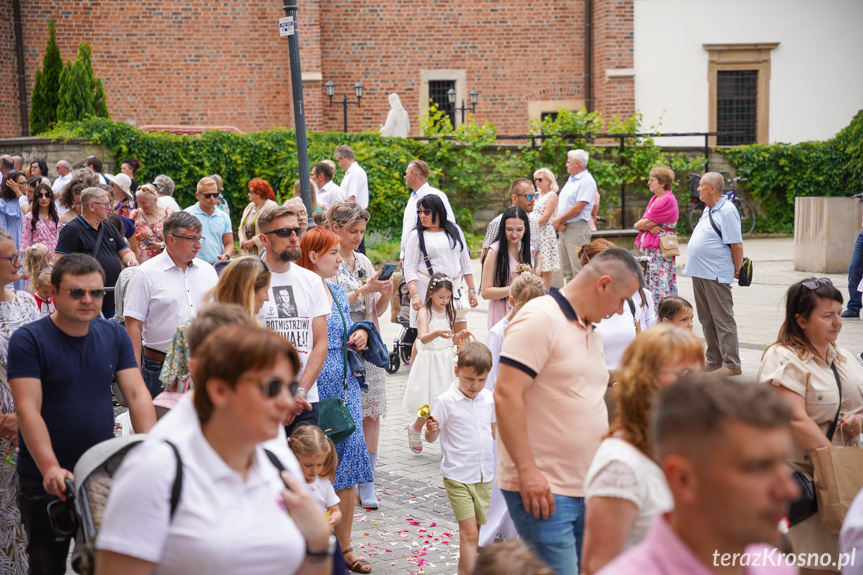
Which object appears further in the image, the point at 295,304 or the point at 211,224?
the point at 211,224

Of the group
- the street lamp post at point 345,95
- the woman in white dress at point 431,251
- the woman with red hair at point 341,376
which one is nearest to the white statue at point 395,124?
the street lamp post at point 345,95

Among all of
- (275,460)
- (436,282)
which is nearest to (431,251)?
(436,282)

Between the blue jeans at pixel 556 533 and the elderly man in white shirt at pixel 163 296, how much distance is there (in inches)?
99.4

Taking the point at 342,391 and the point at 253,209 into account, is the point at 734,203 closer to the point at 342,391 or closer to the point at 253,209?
the point at 253,209

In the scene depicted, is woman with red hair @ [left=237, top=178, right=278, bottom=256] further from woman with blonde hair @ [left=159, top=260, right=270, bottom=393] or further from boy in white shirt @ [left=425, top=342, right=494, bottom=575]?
woman with blonde hair @ [left=159, top=260, right=270, bottom=393]

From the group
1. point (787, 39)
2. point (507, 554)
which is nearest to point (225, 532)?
point (507, 554)

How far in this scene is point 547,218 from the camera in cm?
1183

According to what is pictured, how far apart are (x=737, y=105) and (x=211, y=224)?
68.3 ft

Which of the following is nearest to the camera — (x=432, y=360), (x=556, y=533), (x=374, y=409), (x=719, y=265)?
(x=556, y=533)

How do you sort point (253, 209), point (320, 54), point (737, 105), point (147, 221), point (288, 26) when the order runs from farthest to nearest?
point (737, 105)
point (320, 54)
point (253, 209)
point (147, 221)
point (288, 26)

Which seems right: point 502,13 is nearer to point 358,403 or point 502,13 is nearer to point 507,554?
point 358,403

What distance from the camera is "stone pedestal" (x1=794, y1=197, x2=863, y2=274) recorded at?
16.8 m

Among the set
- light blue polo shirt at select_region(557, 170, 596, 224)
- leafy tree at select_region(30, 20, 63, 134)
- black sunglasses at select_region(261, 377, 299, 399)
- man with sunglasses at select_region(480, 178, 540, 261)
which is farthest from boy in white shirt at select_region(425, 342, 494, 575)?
leafy tree at select_region(30, 20, 63, 134)

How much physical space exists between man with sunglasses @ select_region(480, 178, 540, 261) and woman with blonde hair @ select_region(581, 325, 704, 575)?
15.9ft
